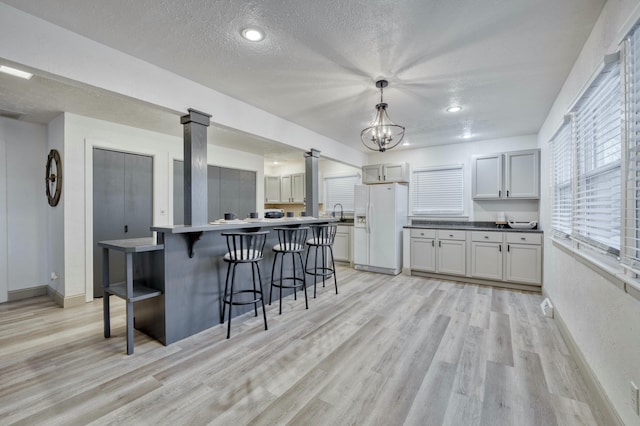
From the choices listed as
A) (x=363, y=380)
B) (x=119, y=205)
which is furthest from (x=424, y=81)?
(x=119, y=205)

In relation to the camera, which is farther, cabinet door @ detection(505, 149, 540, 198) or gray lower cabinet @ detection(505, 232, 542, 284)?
cabinet door @ detection(505, 149, 540, 198)

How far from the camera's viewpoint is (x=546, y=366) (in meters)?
2.17

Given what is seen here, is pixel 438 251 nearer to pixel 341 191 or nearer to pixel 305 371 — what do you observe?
pixel 341 191

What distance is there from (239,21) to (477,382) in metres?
2.98

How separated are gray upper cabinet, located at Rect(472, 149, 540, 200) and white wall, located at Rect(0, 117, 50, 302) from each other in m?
6.61

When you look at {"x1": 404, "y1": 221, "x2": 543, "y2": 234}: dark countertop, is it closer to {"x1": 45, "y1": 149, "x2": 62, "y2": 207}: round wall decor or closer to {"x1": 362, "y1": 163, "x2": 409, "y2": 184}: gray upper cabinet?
{"x1": 362, "y1": 163, "x2": 409, "y2": 184}: gray upper cabinet

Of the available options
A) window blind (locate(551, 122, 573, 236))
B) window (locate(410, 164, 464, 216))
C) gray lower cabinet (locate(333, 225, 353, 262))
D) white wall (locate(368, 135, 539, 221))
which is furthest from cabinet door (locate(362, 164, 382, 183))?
window blind (locate(551, 122, 573, 236))

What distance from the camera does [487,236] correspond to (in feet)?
14.5

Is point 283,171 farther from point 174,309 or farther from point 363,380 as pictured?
point 363,380

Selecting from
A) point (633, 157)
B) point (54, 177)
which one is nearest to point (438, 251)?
point (633, 157)

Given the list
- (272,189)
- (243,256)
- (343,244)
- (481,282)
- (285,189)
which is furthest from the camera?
(272,189)

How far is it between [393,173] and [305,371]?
13.9 feet

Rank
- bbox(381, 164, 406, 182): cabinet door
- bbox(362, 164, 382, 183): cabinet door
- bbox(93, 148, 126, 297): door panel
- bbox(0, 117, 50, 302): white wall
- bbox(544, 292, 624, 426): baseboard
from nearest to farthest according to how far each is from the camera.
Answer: bbox(544, 292, 624, 426): baseboard → bbox(0, 117, 50, 302): white wall → bbox(93, 148, 126, 297): door panel → bbox(381, 164, 406, 182): cabinet door → bbox(362, 164, 382, 183): cabinet door

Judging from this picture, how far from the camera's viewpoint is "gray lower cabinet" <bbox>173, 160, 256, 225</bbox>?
478 cm
